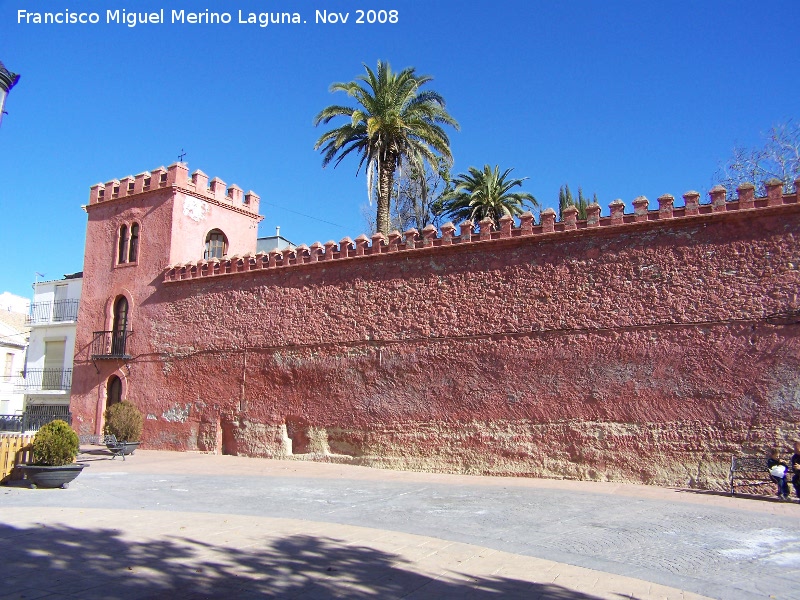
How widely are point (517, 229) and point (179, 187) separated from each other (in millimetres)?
11544

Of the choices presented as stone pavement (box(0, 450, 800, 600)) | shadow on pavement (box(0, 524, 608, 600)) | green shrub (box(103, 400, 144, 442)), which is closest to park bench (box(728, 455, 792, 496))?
stone pavement (box(0, 450, 800, 600))

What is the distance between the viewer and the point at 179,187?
66.3 feet

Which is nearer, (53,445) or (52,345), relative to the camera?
(53,445)

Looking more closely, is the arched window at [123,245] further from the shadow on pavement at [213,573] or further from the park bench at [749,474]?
the park bench at [749,474]

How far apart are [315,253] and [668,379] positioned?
8.95 metres

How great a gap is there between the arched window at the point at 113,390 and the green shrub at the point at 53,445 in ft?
33.1

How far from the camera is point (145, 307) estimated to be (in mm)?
19953

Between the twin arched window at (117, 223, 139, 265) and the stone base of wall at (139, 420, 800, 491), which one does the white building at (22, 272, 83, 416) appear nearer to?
the twin arched window at (117, 223, 139, 265)

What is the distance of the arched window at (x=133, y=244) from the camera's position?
68.3 ft

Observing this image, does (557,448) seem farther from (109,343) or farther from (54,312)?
(54,312)

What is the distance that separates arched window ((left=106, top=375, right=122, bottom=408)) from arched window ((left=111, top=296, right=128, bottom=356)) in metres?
0.84

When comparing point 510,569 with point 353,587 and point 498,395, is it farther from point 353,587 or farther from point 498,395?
point 498,395

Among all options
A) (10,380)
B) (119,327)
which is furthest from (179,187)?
(10,380)

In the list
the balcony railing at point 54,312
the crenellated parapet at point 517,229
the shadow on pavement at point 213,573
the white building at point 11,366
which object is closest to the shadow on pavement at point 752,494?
the crenellated parapet at point 517,229
